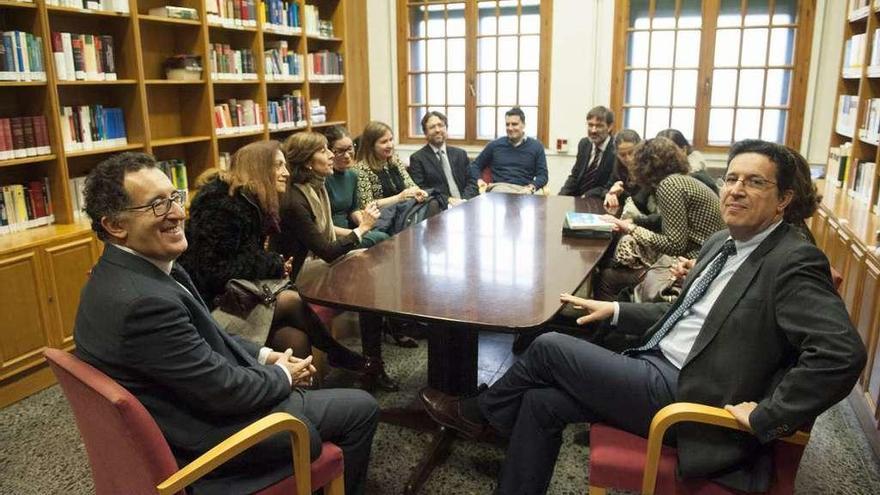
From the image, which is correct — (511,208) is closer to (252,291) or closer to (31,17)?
(252,291)

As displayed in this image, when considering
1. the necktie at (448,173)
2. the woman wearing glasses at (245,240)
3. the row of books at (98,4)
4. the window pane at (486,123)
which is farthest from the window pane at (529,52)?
the woman wearing glasses at (245,240)

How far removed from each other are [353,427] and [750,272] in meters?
1.11

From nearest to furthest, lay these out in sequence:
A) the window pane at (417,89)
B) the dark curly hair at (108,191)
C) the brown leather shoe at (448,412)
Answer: the dark curly hair at (108,191) < the brown leather shoe at (448,412) < the window pane at (417,89)

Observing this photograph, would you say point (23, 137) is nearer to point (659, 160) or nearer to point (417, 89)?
point (659, 160)

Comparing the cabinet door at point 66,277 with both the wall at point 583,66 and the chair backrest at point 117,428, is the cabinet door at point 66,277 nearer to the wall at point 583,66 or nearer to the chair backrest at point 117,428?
the chair backrest at point 117,428

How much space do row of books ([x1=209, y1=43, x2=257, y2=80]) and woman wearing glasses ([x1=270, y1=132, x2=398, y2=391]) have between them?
168 cm

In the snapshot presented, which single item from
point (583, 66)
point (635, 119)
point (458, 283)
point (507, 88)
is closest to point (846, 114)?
point (635, 119)

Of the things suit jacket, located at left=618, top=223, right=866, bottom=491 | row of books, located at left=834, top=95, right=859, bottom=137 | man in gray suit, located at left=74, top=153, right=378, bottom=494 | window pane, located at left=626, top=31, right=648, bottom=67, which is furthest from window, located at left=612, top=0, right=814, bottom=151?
man in gray suit, located at left=74, top=153, right=378, bottom=494

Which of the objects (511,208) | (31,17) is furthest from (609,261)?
(31,17)

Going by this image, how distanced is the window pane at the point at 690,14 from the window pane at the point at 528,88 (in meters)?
1.33

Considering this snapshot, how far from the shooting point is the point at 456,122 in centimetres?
636

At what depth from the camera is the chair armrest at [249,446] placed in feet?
4.26

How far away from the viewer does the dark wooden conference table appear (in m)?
1.93

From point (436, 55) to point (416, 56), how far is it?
22 cm
